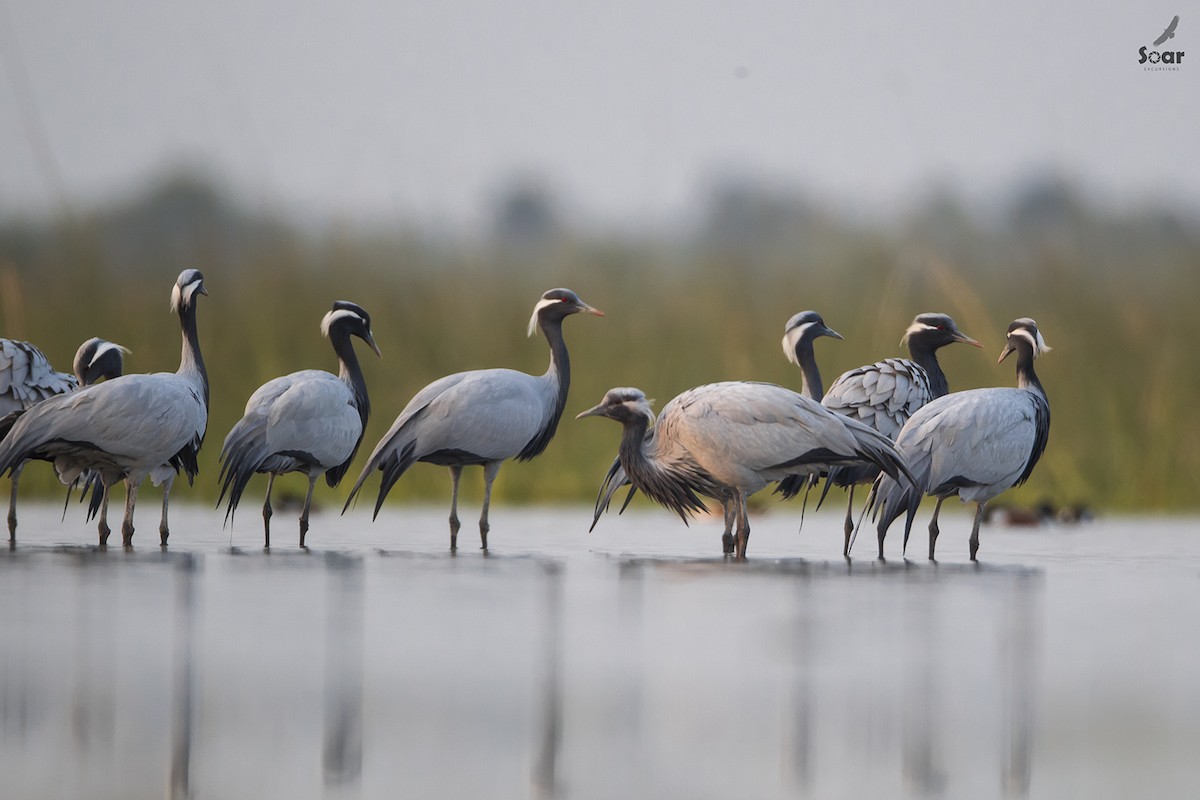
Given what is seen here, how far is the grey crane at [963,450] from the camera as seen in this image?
1095 cm

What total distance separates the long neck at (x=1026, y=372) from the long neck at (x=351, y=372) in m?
4.95

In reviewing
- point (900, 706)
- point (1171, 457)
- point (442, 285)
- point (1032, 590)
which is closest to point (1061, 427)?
point (1171, 457)

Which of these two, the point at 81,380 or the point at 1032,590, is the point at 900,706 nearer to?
the point at 1032,590

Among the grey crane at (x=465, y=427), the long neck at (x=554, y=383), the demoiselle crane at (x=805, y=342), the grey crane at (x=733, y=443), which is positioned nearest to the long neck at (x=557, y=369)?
the long neck at (x=554, y=383)

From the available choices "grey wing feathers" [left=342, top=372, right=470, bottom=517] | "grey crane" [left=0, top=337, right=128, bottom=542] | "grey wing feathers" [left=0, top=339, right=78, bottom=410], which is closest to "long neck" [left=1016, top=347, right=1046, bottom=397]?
"grey wing feathers" [left=342, top=372, right=470, bottom=517]

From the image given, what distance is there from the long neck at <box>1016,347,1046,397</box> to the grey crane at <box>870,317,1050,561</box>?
82cm

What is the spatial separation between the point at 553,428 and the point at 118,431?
3.38 m

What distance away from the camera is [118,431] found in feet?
35.5

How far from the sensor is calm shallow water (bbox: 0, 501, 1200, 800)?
182 inches

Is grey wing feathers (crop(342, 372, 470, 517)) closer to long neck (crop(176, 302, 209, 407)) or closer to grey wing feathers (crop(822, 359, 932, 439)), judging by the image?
long neck (crop(176, 302, 209, 407))

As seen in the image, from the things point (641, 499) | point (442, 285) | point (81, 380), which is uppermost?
point (442, 285)

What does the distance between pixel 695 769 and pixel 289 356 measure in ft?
48.5

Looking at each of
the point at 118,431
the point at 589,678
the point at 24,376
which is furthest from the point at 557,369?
the point at 589,678

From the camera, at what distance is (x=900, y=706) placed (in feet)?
18.1
